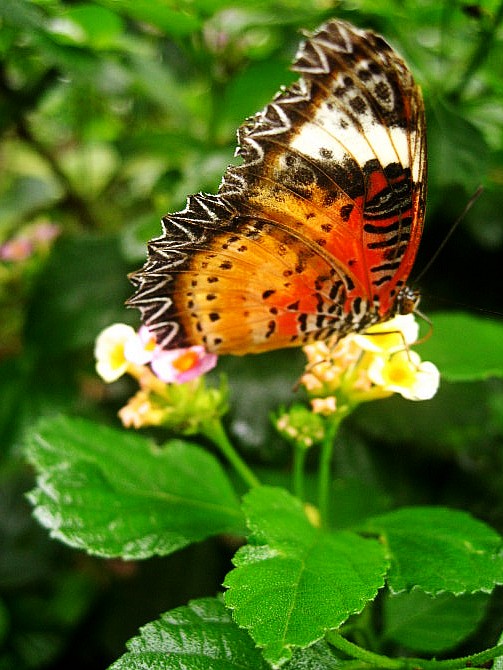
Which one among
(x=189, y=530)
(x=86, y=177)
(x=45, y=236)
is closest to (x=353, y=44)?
(x=189, y=530)

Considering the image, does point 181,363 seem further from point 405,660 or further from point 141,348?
point 405,660

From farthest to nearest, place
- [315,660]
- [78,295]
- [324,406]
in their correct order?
[78,295], [324,406], [315,660]

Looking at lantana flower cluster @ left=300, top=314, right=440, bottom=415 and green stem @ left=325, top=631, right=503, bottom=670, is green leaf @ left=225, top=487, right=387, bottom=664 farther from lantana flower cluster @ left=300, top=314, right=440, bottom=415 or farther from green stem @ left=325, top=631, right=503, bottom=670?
lantana flower cluster @ left=300, top=314, right=440, bottom=415

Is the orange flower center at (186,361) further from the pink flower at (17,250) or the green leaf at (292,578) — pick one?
the pink flower at (17,250)

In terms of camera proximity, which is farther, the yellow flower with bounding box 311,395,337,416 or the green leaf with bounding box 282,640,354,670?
the yellow flower with bounding box 311,395,337,416

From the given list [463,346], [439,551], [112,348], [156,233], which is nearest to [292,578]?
[439,551]

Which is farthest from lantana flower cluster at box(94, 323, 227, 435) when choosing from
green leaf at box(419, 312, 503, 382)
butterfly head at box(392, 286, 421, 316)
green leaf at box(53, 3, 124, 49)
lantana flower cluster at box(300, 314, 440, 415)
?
green leaf at box(53, 3, 124, 49)
